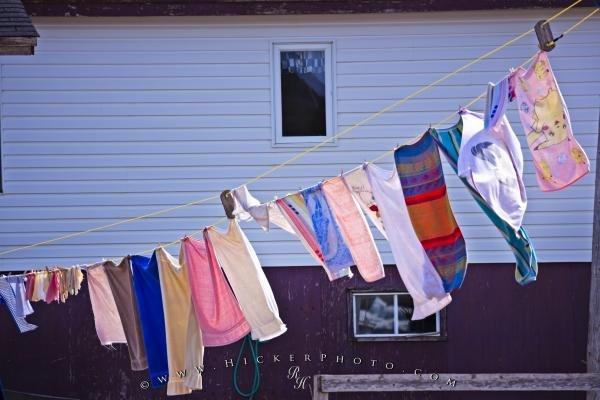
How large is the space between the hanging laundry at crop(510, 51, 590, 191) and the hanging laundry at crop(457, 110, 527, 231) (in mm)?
228

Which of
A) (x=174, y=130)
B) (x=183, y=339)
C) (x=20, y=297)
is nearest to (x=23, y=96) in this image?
(x=174, y=130)

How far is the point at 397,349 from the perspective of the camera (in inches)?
513

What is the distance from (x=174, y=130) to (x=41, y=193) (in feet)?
5.38

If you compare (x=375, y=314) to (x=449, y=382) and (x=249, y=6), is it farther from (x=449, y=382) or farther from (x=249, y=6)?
(x=249, y=6)

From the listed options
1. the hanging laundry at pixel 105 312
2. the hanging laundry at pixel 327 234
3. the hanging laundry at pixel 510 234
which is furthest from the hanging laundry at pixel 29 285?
the hanging laundry at pixel 510 234

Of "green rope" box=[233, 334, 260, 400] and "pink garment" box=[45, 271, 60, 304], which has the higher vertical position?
"pink garment" box=[45, 271, 60, 304]

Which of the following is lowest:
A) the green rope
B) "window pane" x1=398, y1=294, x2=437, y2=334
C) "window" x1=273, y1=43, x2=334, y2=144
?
the green rope

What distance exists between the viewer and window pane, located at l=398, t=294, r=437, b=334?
13.1 metres

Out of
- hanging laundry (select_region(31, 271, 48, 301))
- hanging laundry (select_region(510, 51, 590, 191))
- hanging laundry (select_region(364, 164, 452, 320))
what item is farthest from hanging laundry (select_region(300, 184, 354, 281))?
hanging laundry (select_region(31, 271, 48, 301))

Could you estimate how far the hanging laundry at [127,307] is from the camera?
999cm

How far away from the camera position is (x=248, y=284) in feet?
30.9

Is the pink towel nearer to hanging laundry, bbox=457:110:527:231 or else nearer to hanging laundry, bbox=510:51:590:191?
hanging laundry, bbox=457:110:527:231

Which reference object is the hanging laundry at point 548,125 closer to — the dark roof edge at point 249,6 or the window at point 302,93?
the dark roof edge at point 249,6

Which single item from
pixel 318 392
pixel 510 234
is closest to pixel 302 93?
pixel 318 392
